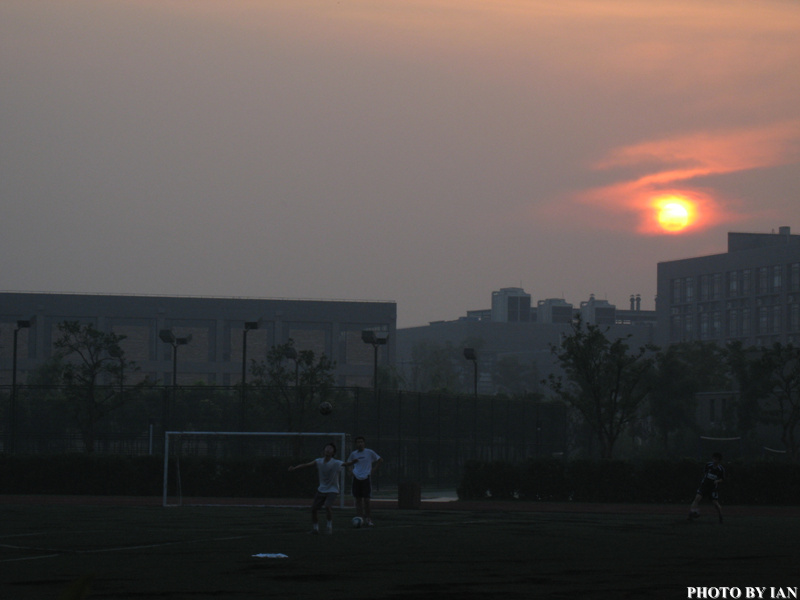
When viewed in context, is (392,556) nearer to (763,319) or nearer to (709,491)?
(709,491)

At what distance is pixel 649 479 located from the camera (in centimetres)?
3881

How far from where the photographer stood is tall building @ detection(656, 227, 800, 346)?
488ft

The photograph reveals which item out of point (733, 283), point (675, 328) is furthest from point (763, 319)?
point (675, 328)

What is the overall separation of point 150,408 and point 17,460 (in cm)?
1812

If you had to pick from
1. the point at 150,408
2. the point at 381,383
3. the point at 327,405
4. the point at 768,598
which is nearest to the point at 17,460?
the point at 327,405

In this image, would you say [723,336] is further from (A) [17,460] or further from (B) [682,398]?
(A) [17,460]

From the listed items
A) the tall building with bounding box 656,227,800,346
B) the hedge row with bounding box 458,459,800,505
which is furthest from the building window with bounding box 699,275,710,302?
the hedge row with bounding box 458,459,800,505

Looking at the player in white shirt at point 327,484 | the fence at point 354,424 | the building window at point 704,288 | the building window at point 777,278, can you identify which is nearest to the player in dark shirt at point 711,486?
the player in white shirt at point 327,484

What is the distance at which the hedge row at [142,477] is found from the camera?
4125 cm

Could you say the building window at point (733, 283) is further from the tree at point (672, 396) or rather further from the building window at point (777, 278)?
the tree at point (672, 396)

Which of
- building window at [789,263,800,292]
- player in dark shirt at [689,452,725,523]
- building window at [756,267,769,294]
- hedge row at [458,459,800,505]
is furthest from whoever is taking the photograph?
building window at [756,267,769,294]

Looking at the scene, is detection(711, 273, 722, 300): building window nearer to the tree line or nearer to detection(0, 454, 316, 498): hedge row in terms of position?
the tree line

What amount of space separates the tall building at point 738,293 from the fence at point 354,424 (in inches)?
3698

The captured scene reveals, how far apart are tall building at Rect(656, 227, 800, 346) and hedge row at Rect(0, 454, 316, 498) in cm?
11212
